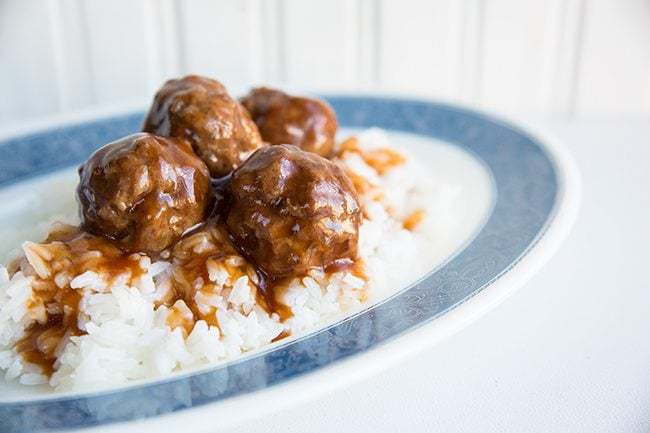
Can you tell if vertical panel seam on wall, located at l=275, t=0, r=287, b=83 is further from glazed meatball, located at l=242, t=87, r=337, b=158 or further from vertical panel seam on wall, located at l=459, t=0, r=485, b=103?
glazed meatball, located at l=242, t=87, r=337, b=158

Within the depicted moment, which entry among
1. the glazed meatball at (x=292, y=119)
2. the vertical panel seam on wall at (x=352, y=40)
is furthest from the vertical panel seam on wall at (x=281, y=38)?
the glazed meatball at (x=292, y=119)

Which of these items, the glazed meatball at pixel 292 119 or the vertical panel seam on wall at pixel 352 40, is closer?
the glazed meatball at pixel 292 119

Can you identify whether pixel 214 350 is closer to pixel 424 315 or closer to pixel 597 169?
pixel 424 315

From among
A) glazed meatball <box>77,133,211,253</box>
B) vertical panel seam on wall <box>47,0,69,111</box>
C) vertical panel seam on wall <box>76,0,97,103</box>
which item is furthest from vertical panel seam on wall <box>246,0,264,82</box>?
glazed meatball <box>77,133,211,253</box>

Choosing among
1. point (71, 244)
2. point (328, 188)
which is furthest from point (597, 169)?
point (71, 244)

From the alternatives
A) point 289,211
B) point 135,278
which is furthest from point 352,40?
point 135,278

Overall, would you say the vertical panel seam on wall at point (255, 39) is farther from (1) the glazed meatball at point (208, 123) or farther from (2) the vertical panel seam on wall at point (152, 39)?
(1) the glazed meatball at point (208, 123)
